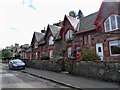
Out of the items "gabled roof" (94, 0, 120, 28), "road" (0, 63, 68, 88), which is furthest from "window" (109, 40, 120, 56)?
"road" (0, 63, 68, 88)

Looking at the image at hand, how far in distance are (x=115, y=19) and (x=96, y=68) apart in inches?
333

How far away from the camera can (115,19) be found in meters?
19.3

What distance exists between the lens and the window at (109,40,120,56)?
18.6m

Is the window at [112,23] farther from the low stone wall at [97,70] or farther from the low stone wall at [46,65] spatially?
the low stone wall at [46,65]

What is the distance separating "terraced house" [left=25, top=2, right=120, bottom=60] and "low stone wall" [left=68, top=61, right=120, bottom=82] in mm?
3317

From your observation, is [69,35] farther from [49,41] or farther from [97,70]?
[97,70]

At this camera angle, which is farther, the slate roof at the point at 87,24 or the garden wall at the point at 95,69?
the slate roof at the point at 87,24

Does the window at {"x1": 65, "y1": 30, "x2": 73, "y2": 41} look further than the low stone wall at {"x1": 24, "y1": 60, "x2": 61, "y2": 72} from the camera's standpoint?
Yes

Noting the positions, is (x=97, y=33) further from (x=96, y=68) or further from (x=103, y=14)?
(x=96, y=68)

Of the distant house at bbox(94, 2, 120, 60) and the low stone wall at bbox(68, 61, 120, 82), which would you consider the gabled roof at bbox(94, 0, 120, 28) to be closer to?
the distant house at bbox(94, 2, 120, 60)

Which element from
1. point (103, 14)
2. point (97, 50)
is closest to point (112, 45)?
point (97, 50)

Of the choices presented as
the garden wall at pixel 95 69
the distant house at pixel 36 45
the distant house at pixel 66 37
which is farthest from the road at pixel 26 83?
the distant house at pixel 36 45

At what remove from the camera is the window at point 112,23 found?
19.0m

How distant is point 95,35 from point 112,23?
2.71m
